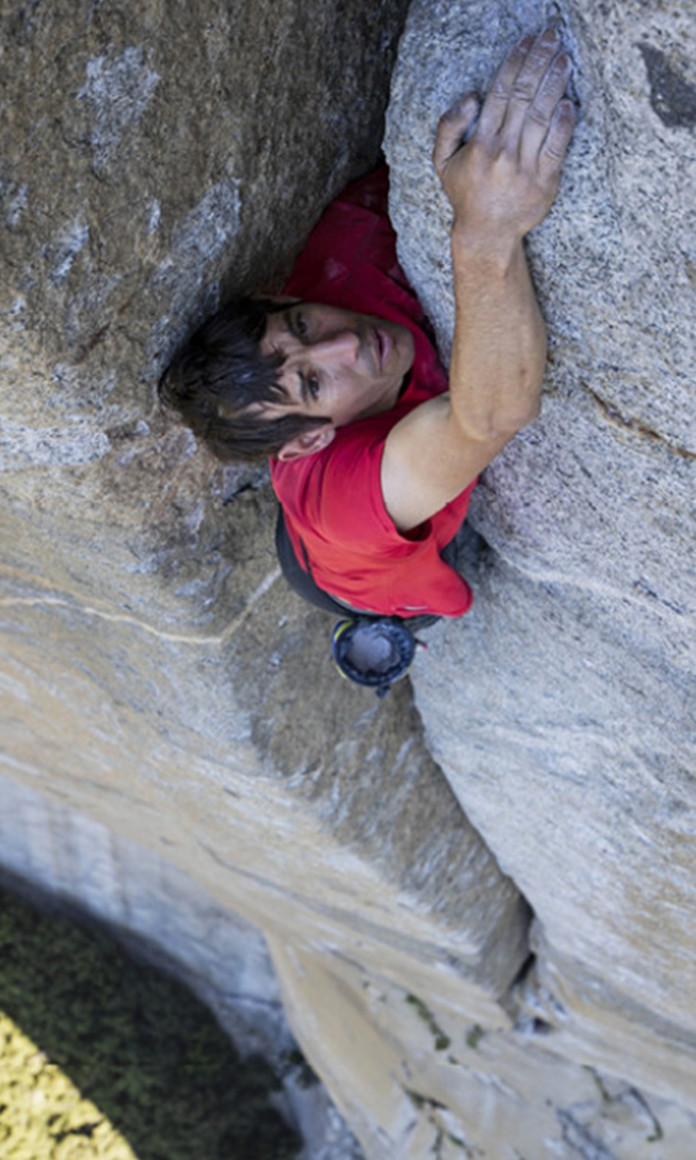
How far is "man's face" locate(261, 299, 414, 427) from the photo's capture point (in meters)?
1.48

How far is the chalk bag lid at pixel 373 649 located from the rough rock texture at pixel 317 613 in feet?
0.61

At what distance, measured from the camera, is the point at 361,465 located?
148 cm

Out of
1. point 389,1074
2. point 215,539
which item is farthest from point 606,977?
point 215,539

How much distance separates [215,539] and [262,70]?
73cm

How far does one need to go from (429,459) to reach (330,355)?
0.68 feet

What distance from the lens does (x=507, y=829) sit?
2836mm

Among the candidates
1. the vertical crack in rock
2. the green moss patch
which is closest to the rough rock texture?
the vertical crack in rock

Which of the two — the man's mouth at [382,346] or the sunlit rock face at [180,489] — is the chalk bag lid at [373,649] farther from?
the man's mouth at [382,346]

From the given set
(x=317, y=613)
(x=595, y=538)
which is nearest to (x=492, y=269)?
(x=595, y=538)

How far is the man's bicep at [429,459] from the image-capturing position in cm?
139

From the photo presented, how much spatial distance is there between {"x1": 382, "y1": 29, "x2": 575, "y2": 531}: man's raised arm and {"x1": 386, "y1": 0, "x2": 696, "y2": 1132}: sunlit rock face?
37mm

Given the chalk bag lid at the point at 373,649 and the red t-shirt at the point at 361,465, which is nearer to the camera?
the red t-shirt at the point at 361,465

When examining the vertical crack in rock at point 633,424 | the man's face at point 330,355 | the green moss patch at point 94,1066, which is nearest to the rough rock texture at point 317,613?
the vertical crack in rock at point 633,424

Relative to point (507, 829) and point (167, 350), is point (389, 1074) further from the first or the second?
point (167, 350)
